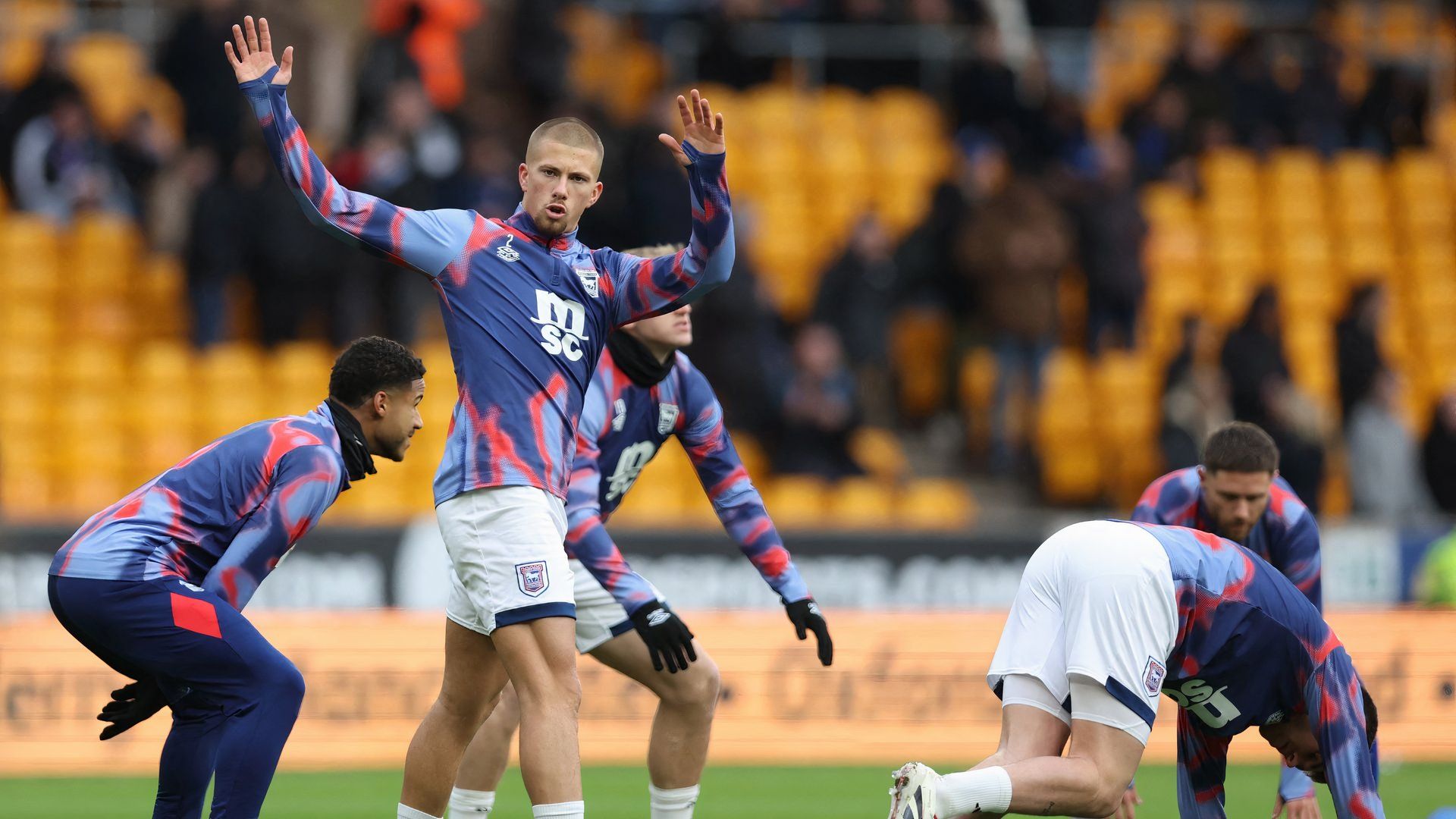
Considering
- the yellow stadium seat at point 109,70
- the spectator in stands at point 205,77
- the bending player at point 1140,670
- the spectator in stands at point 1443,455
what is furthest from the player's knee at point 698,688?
the yellow stadium seat at point 109,70

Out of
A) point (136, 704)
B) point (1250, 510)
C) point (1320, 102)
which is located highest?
point (1320, 102)

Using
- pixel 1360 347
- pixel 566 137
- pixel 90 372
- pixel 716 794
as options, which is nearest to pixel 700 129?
pixel 566 137

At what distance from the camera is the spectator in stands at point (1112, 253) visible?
56.2 ft

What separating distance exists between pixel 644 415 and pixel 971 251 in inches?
362

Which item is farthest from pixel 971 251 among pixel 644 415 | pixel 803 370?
pixel 644 415

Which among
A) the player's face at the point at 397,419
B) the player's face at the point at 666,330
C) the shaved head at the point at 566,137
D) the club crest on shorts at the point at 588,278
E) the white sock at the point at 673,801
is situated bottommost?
the white sock at the point at 673,801

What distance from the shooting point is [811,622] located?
7.94m

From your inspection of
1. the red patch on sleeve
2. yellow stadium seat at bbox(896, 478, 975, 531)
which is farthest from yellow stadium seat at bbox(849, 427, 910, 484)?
the red patch on sleeve

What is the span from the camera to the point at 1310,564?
784 cm

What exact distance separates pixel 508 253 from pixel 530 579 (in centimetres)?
120

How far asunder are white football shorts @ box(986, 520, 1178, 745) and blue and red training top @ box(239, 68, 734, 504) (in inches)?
64.7

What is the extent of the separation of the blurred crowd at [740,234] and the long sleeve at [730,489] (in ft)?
24.3

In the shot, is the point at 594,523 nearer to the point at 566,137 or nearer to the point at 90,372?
the point at 566,137

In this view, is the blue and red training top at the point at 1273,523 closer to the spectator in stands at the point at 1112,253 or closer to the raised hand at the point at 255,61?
the raised hand at the point at 255,61
